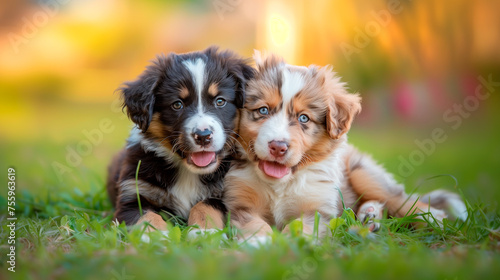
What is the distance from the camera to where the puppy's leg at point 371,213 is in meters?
3.63

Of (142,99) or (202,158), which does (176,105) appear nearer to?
(142,99)

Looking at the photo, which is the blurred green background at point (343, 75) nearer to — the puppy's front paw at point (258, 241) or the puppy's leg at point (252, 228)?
the puppy's leg at point (252, 228)

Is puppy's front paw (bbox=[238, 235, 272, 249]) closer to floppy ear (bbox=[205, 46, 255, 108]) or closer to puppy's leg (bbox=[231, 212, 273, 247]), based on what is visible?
puppy's leg (bbox=[231, 212, 273, 247])

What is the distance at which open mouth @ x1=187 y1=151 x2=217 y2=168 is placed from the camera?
11.9 ft

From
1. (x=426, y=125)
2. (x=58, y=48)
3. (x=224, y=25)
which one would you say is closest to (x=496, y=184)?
(x=426, y=125)

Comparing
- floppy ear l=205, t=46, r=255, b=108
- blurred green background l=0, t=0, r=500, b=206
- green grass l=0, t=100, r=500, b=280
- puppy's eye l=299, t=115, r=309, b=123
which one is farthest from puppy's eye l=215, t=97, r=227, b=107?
blurred green background l=0, t=0, r=500, b=206

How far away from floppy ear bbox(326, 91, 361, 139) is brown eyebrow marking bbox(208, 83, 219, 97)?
0.88m

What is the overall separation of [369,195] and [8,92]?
9.38 metres

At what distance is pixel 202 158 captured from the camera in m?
3.64

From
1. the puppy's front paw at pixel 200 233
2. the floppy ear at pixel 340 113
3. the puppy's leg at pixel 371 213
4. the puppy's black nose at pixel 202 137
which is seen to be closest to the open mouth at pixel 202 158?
the puppy's black nose at pixel 202 137

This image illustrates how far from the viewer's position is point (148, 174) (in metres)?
3.78

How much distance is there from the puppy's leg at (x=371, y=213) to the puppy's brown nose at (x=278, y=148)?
0.83 m

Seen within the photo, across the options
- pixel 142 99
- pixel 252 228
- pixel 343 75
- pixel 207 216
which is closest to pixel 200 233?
pixel 207 216

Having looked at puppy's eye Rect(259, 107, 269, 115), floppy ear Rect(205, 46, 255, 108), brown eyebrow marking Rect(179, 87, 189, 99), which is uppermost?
floppy ear Rect(205, 46, 255, 108)
